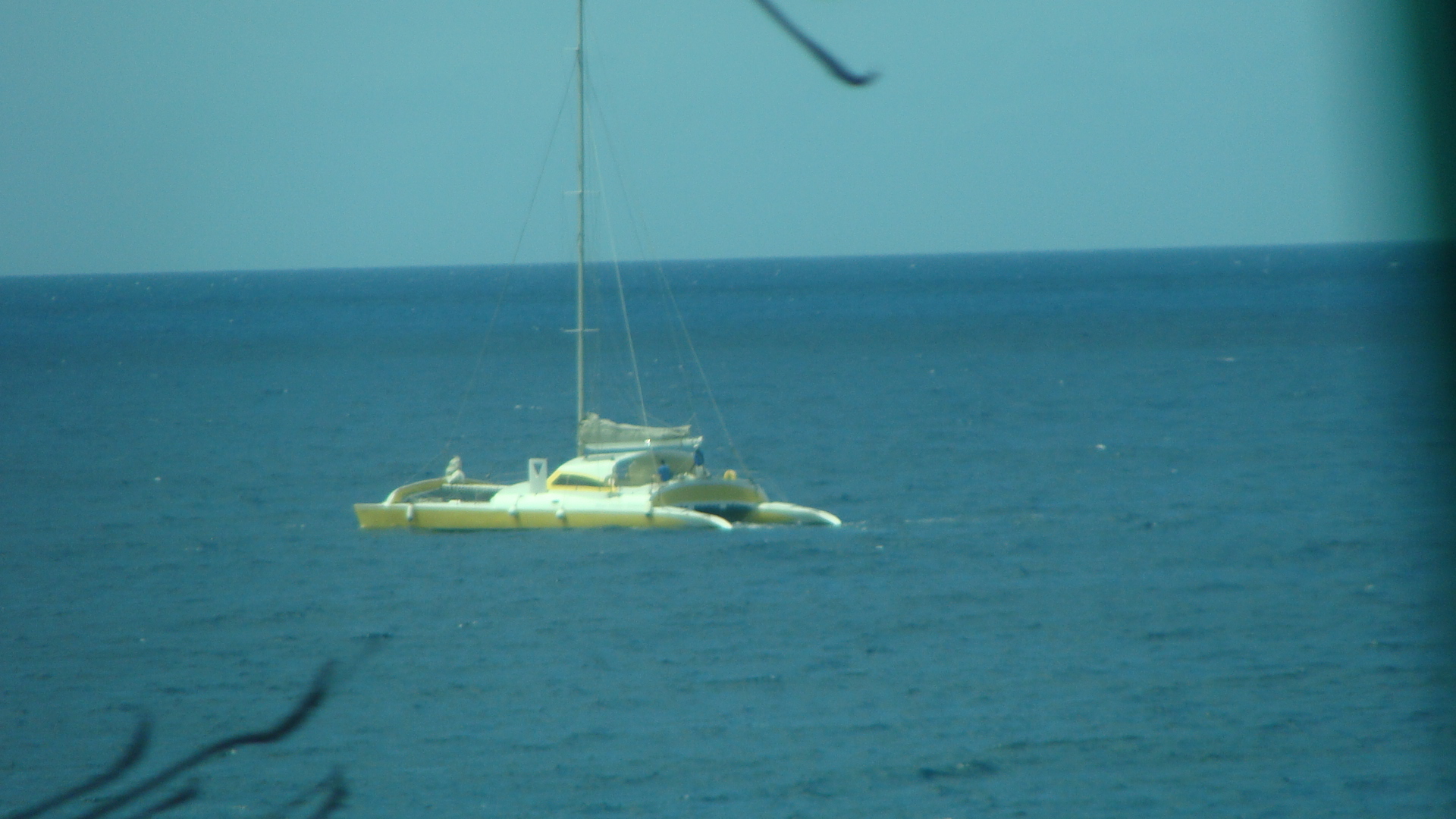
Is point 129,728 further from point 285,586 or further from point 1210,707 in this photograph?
point 1210,707

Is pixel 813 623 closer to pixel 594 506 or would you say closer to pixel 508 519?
pixel 594 506

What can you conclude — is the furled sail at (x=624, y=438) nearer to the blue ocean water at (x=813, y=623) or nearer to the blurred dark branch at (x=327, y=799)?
the blue ocean water at (x=813, y=623)

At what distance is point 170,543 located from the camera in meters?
41.7

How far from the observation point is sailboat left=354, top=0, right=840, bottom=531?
39000mm

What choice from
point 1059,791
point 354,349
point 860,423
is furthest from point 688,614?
point 354,349

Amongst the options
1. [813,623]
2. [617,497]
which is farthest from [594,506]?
[813,623]

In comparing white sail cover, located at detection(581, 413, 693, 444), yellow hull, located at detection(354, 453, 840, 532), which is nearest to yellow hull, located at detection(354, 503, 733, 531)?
yellow hull, located at detection(354, 453, 840, 532)

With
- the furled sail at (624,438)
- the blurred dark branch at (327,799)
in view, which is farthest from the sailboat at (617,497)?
the blurred dark branch at (327,799)

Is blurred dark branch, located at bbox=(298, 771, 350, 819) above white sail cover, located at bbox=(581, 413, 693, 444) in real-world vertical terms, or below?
below

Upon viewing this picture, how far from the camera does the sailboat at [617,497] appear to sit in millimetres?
39000

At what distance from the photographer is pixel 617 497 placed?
39.1 m

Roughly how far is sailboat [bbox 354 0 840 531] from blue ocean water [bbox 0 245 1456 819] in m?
0.65

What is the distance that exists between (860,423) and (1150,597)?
3667 centimetres

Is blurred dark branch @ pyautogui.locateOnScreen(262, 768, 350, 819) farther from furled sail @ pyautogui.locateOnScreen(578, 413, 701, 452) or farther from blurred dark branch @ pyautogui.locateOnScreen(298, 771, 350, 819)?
furled sail @ pyautogui.locateOnScreen(578, 413, 701, 452)
